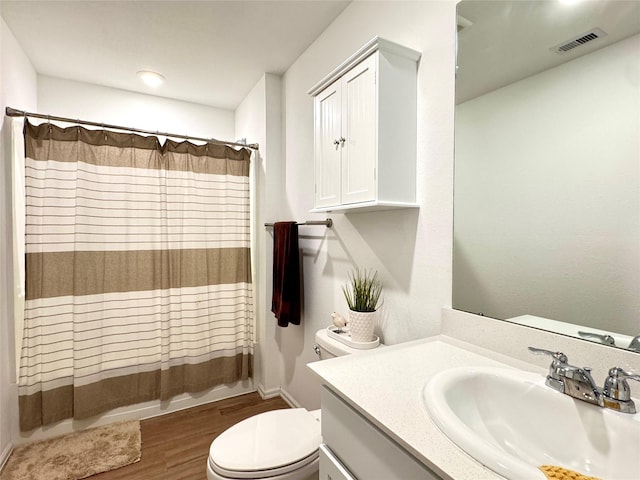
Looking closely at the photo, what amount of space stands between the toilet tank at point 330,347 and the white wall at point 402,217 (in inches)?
7.8

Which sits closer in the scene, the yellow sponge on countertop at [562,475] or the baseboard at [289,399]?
the yellow sponge on countertop at [562,475]

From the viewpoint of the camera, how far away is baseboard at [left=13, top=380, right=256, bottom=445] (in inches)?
77.4

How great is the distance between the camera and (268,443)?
1.24 meters

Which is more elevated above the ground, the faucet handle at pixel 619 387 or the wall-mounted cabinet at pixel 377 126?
the wall-mounted cabinet at pixel 377 126

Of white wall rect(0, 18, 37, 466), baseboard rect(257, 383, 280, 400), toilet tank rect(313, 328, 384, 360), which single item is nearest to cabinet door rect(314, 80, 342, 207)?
toilet tank rect(313, 328, 384, 360)

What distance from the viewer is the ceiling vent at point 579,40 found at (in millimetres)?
809

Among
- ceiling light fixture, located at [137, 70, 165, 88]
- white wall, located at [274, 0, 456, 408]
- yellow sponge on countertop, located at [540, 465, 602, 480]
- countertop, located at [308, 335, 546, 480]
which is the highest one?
ceiling light fixture, located at [137, 70, 165, 88]

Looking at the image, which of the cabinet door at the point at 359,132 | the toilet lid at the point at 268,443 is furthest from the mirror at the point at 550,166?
the toilet lid at the point at 268,443

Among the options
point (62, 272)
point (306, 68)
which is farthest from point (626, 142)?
point (62, 272)

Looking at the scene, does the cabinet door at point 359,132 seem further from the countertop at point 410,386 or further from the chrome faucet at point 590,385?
the chrome faucet at point 590,385

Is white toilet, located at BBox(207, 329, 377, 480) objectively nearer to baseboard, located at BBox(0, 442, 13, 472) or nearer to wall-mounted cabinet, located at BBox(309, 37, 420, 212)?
wall-mounted cabinet, located at BBox(309, 37, 420, 212)

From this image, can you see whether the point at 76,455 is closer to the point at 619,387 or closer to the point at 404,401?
the point at 404,401

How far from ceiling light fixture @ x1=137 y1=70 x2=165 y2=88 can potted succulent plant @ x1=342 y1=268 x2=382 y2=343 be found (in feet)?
7.23

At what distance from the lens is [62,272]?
1.96 meters
